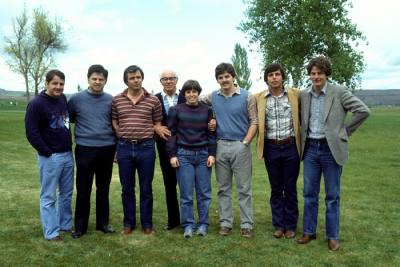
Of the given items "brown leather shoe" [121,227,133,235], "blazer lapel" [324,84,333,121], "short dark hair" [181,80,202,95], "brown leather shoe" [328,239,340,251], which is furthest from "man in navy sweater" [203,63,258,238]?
"brown leather shoe" [121,227,133,235]

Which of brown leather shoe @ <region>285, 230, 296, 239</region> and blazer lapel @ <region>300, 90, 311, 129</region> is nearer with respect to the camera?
blazer lapel @ <region>300, 90, 311, 129</region>

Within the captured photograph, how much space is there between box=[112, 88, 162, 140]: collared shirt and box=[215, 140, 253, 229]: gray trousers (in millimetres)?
965

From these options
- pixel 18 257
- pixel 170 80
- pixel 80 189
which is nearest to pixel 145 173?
pixel 80 189

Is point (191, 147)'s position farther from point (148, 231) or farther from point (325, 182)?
point (325, 182)

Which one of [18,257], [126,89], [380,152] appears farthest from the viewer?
[380,152]

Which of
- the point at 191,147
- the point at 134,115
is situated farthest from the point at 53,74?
the point at 191,147

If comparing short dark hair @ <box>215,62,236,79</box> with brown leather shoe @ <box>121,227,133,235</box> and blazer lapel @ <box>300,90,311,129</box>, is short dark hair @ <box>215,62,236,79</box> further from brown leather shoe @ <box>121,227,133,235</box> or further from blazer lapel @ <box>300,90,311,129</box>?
brown leather shoe @ <box>121,227,133,235</box>

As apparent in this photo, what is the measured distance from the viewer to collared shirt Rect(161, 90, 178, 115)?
583 cm

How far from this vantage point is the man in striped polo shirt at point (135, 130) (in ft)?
17.9

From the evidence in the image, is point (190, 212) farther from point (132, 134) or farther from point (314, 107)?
point (314, 107)

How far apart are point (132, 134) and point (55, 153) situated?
38.0 inches

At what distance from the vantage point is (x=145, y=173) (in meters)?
5.66

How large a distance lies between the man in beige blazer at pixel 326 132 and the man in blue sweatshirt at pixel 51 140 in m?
2.97

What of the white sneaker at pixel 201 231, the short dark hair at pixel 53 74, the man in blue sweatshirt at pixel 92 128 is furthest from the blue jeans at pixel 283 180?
the short dark hair at pixel 53 74
